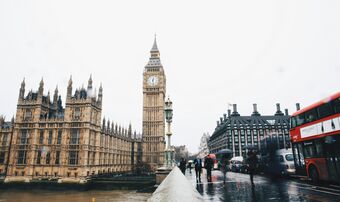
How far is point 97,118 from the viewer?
6097 cm

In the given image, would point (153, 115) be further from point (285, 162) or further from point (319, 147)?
point (319, 147)

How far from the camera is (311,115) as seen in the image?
16859 millimetres

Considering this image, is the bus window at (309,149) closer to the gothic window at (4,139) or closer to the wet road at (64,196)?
the wet road at (64,196)

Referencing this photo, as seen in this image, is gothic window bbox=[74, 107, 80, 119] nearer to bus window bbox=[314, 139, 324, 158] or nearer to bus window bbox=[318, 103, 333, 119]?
bus window bbox=[314, 139, 324, 158]

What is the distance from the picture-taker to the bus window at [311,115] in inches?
647

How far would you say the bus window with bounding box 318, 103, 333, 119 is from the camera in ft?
48.7

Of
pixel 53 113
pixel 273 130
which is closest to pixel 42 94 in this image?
pixel 53 113

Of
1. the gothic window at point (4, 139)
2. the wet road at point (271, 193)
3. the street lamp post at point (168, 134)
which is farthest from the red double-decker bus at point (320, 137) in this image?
the gothic window at point (4, 139)

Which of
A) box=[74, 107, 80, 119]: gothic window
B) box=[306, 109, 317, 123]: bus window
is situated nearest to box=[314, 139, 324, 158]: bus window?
box=[306, 109, 317, 123]: bus window

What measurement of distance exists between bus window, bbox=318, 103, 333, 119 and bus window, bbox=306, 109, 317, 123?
0.61 metres

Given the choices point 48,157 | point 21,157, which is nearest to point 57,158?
point 48,157

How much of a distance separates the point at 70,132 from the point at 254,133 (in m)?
71.1

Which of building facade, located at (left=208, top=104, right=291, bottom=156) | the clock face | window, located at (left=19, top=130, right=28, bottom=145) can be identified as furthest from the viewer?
building facade, located at (left=208, top=104, right=291, bottom=156)

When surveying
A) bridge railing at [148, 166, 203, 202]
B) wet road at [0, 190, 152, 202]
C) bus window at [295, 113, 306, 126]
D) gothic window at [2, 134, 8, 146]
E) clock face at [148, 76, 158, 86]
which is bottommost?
wet road at [0, 190, 152, 202]
